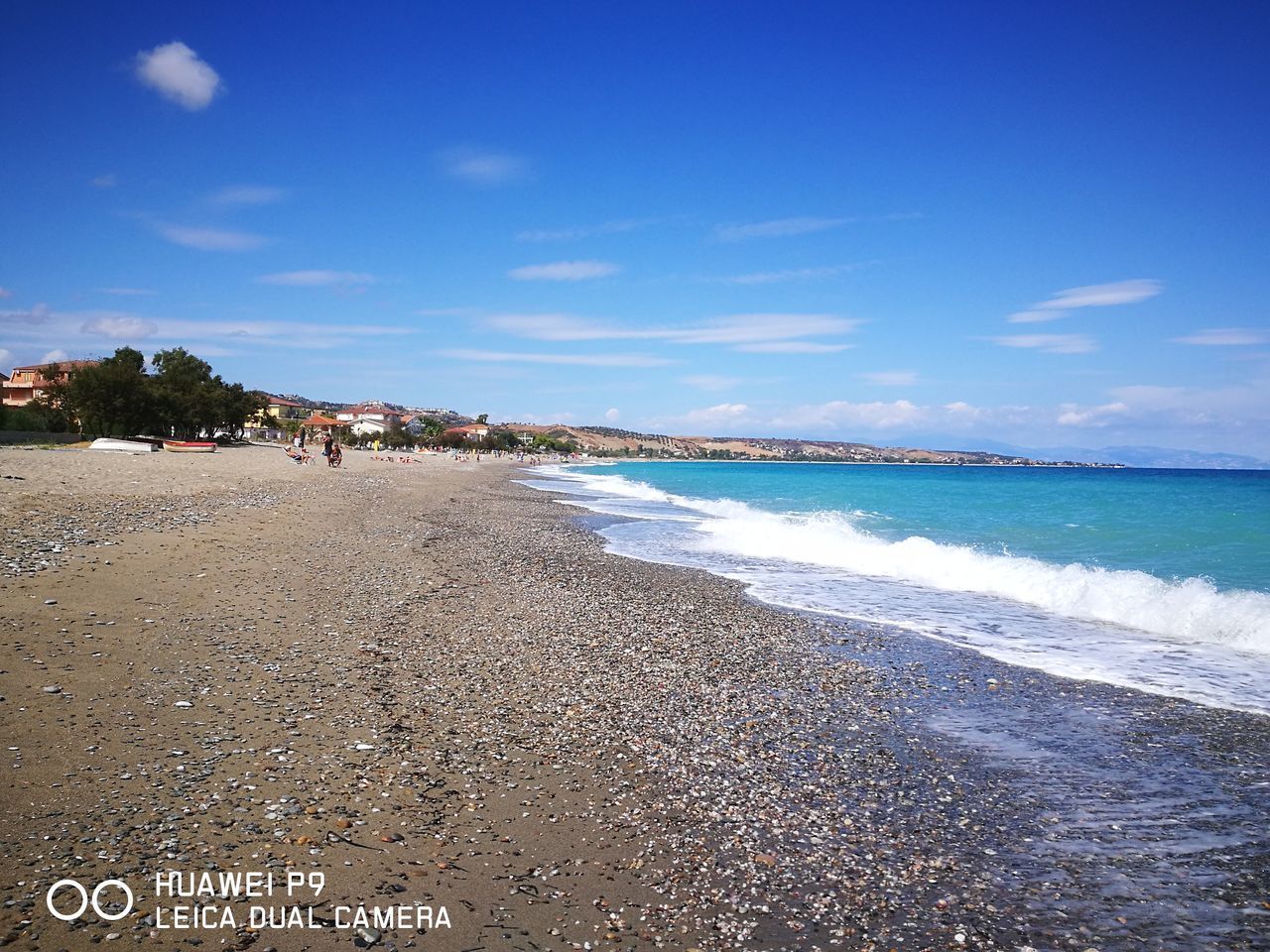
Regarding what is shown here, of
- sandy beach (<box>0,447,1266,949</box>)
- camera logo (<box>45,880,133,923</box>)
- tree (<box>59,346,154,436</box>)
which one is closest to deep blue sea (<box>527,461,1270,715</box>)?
sandy beach (<box>0,447,1266,949</box>)

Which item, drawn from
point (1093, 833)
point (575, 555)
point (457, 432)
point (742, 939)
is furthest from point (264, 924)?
point (457, 432)

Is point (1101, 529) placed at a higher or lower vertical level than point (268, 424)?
lower

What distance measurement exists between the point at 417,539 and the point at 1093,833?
17.6 metres

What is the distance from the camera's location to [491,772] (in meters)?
6.05

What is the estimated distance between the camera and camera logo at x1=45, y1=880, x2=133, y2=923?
387 centimetres

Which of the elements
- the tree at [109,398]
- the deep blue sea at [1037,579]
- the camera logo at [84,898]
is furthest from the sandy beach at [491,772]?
the tree at [109,398]

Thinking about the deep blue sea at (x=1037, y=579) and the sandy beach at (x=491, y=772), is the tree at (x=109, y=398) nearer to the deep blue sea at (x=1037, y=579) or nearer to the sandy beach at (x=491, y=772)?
the deep blue sea at (x=1037, y=579)

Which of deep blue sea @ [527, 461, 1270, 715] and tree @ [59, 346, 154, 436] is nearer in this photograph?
deep blue sea @ [527, 461, 1270, 715]

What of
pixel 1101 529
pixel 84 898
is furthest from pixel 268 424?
pixel 84 898

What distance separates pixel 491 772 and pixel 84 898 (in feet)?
9.11

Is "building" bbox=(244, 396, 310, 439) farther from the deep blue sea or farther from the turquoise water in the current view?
the deep blue sea

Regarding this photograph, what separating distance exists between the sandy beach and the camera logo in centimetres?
6

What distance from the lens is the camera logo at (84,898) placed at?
3865mm

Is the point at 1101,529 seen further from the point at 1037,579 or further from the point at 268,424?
the point at 268,424
